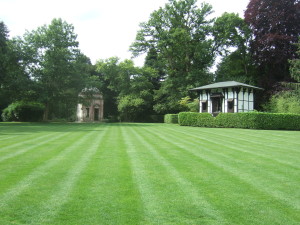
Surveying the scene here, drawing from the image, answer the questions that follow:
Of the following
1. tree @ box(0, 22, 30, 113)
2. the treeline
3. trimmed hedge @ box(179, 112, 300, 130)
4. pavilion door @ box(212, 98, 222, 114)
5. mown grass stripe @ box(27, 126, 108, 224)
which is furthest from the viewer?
pavilion door @ box(212, 98, 222, 114)

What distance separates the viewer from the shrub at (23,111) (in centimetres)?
3284

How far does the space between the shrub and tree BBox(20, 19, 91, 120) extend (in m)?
1.74

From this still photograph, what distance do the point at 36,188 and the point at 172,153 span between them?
14.5ft

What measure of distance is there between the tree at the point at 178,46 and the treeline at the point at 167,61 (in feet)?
0.47

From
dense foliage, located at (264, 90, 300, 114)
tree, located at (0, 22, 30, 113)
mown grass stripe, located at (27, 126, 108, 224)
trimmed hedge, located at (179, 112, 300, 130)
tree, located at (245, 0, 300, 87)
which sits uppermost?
tree, located at (245, 0, 300, 87)

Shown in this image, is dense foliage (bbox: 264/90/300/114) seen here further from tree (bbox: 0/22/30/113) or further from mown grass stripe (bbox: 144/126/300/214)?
tree (bbox: 0/22/30/113)

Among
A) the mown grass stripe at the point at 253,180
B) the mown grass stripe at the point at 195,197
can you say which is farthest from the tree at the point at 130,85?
the mown grass stripe at the point at 195,197

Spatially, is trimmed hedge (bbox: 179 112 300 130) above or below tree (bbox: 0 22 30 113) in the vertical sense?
below

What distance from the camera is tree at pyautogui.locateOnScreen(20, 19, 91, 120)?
30.8 m

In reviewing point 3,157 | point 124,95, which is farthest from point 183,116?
point 3,157

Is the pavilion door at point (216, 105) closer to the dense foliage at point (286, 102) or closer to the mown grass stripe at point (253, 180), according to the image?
the dense foliage at point (286, 102)

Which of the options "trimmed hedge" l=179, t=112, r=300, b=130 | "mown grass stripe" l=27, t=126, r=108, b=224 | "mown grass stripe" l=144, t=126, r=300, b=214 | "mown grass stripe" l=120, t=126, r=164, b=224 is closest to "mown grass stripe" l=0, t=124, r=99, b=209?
"mown grass stripe" l=27, t=126, r=108, b=224

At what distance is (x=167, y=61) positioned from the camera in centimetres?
4191

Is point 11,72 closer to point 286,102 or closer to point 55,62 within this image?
point 55,62
